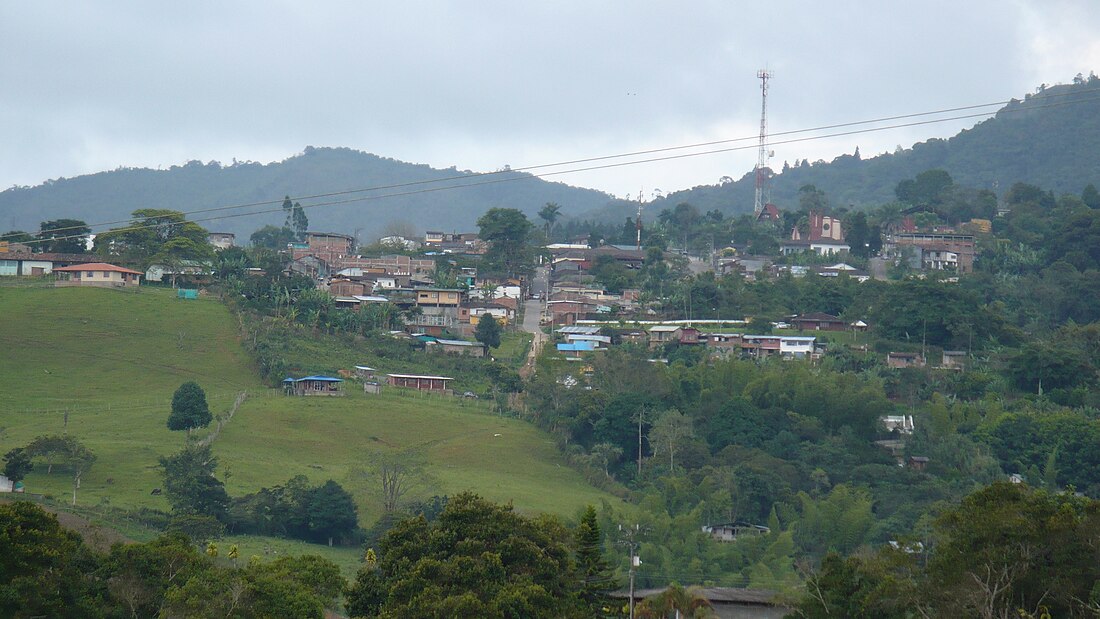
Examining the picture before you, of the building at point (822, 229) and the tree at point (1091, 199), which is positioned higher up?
the tree at point (1091, 199)

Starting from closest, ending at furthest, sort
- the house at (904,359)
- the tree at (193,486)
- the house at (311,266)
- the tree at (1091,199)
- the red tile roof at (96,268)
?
1. the tree at (193,486)
2. the house at (904,359)
3. the red tile roof at (96,268)
4. the house at (311,266)
5. the tree at (1091,199)

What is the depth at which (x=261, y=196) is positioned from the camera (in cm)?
17888

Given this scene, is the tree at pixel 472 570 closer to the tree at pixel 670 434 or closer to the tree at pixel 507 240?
the tree at pixel 670 434

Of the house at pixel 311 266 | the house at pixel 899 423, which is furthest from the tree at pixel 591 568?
the house at pixel 311 266

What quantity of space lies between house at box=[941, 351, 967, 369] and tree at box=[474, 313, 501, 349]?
17.0m

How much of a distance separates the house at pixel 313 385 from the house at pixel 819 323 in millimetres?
21115

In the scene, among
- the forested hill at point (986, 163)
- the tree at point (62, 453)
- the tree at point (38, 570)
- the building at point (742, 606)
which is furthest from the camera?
the forested hill at point (986, 163)

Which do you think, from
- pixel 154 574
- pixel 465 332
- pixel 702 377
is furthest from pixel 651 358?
pixel 154 574

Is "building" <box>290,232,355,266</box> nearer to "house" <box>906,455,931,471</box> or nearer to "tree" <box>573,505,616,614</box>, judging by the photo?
"house" <box>906,455,931,471</box>

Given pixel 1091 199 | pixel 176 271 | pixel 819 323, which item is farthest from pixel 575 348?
pixel 1091 199

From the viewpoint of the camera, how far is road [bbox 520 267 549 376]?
5053 cm

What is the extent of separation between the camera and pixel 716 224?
79.2 m

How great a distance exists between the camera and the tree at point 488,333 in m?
49.9

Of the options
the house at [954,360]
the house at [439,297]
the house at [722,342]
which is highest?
the house at [439,297]
